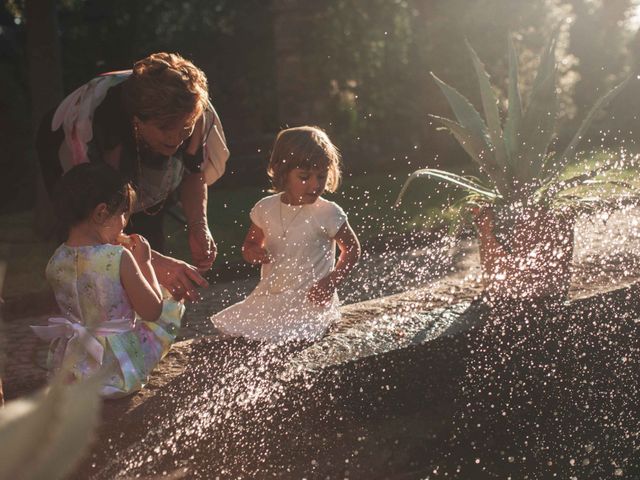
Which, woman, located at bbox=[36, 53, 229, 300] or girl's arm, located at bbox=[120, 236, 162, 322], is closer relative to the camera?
girl's arm, located at bbox=[120, 236, 162, 322]

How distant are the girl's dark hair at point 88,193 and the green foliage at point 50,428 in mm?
2663

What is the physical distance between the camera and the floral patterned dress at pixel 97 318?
115 inches

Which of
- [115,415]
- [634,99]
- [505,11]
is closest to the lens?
[115,415]

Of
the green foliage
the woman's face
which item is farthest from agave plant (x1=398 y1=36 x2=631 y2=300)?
the green foliage

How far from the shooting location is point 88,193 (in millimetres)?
2977

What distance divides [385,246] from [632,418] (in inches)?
157

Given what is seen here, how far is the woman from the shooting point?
10.9ft

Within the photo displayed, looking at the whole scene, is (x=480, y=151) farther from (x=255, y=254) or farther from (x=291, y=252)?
(x=255, y=254)

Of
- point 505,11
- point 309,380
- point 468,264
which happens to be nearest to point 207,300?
point 468,264

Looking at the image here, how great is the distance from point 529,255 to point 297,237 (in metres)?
0.99

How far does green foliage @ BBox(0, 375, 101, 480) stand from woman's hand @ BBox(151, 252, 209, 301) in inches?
108

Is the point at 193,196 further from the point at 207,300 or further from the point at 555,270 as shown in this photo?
the point at 207,300

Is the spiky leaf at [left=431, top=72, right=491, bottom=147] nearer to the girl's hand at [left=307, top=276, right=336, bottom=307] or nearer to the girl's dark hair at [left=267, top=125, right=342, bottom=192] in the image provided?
the girl's dark hair at [left=267, top=125, right=342, bottom=192]

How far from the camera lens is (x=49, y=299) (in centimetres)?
632
